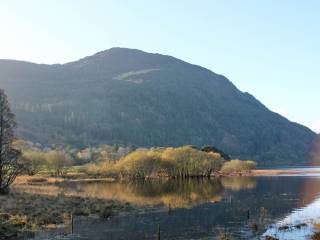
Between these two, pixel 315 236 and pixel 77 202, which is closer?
pixel 315 236

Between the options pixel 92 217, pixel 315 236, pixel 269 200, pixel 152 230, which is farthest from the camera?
pixel 269 200

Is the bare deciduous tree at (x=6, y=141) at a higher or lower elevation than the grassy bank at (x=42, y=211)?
higher

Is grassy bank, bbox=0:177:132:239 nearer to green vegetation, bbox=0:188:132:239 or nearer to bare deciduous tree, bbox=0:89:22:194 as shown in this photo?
green vegetation, bbox=0:188:132:239

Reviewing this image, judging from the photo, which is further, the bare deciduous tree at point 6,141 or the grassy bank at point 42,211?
the bare deciduous tree at point 6,141

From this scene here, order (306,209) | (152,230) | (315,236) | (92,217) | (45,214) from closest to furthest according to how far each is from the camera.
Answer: (315,236) < (152,230) < (45,214) < (92,217) < (306,209)

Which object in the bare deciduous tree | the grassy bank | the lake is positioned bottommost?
the lake

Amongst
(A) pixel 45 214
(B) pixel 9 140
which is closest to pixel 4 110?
(B) pixel 9 140

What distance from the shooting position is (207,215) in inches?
2847

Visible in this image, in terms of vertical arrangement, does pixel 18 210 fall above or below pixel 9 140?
below

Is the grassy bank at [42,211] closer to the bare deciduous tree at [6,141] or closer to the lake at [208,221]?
the lake at [208,221]

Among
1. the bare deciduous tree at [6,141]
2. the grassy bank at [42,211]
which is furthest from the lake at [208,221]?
the bare deciduous tree at [6,141]

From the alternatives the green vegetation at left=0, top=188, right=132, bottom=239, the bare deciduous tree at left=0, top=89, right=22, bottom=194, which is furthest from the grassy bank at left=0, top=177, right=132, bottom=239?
the bare deciduous tree at left=0, top=89, right=22, bottom=194

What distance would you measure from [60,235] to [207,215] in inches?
1043

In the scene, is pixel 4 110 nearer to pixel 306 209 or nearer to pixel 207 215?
pixel 207 215
